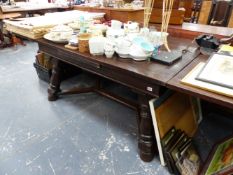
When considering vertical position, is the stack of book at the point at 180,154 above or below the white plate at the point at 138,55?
below

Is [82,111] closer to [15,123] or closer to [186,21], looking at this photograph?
[15,123]

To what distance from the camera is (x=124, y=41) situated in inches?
44.2

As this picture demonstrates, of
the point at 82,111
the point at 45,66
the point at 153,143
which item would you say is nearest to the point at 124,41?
the point at 153,143

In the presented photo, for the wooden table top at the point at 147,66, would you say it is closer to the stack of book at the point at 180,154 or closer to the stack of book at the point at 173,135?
the stack of book at the point at 173,135

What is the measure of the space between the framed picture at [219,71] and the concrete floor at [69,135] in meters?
0.45

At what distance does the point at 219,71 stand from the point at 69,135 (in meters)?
1.15

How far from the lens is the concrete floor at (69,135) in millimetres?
1256

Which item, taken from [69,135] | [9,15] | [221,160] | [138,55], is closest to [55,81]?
[69,135]

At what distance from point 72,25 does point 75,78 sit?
2.91 feet

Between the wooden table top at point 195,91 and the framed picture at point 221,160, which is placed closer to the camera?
the wooden table top at point 195,91

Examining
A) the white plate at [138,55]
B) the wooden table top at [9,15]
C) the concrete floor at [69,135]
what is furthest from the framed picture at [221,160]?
the wooden table top at [9,15]

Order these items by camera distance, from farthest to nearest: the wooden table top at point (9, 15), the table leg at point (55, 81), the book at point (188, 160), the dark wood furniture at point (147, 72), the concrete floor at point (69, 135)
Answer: the wooden table top at point (9, 15), the table leg at point (55, 81), the concrete floor at point (69, 135), the book at point (188, 160), the dark wood furniture at point (147, 72)

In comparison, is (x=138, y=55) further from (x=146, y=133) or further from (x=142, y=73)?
(x=146, y=133)

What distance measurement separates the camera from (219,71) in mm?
896
